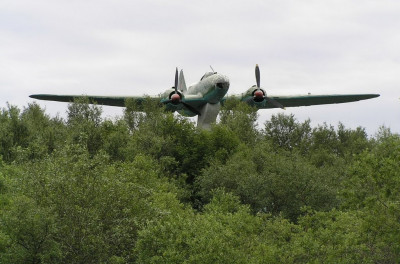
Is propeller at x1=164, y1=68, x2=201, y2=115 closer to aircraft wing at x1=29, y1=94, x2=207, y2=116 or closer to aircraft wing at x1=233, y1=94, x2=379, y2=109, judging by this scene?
aircraft wing at x1=29, y1=94, x2=207, y2=116

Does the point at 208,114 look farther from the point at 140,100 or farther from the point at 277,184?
the point at 277,184

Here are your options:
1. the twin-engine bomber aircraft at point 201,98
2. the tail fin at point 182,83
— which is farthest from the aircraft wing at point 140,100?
the tail fin at point 182,83

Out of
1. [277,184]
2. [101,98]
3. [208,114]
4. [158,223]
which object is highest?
[101,98]

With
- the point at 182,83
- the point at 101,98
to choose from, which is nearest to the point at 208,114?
the point at 182,83

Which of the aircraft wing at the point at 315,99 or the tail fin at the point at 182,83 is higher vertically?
the tail fin at the point at 182,83

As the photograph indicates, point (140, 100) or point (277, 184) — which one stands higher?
point (140, 100)

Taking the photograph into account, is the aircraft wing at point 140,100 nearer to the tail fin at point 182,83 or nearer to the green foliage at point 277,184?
the tail fin at point 182,83

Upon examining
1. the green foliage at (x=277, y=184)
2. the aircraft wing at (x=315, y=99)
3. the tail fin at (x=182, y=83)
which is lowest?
the green foliage at (x=277, y=184)

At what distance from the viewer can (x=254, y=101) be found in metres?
70.4

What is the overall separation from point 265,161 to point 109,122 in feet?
50.1

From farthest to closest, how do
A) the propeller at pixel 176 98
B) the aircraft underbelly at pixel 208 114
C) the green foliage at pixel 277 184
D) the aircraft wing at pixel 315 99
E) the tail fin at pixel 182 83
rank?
the aircraft wing at pixel 315 99
the tail fin at pixel 182 83
the aircraft underbelly at pixel 208 114
the propeller at pixel 176 98
the green foliage at pixel 277 184

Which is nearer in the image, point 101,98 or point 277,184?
point 277,184

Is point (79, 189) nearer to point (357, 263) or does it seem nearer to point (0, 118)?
point (357, 263)

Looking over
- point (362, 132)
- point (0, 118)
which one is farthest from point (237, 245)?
point (362, 132)
